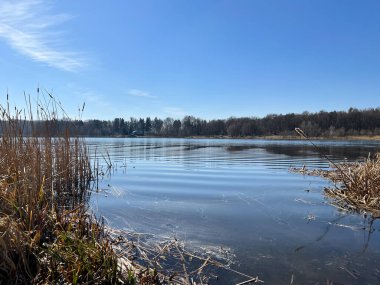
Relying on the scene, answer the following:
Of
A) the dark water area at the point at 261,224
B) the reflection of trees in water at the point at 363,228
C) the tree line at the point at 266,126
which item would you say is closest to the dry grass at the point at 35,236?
the dark water area at the point at 261,224

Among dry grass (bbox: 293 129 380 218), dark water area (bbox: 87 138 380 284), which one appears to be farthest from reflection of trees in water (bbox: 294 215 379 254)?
dry grass (bbox: 293 129 380 218)

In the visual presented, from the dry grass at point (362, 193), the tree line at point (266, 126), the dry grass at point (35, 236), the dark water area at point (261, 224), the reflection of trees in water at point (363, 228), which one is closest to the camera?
the dry grass at point (35, 236)

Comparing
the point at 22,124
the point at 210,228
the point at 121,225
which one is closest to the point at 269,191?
the point at 210,228

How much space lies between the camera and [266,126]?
126 meters

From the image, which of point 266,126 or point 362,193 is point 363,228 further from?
point 266,126

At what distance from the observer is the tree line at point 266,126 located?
373 ft

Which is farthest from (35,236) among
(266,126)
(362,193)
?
(266,126)

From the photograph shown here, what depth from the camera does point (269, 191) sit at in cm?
1066

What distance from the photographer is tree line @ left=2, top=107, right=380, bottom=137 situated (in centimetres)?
11381

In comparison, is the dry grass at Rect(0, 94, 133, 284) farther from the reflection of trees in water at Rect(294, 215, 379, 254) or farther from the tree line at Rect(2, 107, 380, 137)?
the tree line at Rect(2, 107, 380, 137)

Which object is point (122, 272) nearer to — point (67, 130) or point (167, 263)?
point (167, 263)

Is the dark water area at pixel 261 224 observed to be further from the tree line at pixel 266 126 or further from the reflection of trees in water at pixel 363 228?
the tree line at pixel 266 126

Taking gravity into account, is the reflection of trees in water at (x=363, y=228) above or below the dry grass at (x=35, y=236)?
below

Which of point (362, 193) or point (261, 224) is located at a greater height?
point (362, 193)
